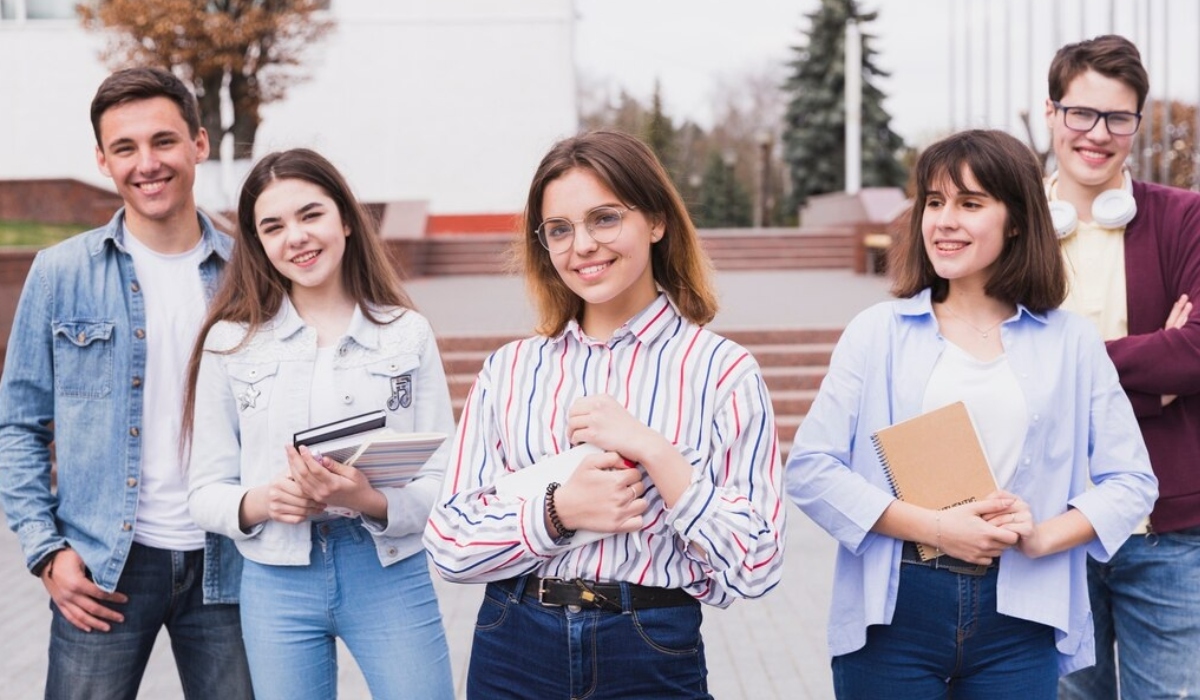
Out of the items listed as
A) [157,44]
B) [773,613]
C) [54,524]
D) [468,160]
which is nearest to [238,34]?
[157,44]

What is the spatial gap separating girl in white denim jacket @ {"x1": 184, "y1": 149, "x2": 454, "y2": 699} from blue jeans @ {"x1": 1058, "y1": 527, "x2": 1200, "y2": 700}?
1.63 meters

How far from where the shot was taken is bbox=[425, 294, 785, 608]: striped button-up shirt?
2098 millimetres

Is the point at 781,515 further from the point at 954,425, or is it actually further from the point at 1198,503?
the point at 1198,503

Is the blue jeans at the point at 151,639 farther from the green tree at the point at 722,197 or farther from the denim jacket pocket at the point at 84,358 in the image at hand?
the green tree at the point at 722,197

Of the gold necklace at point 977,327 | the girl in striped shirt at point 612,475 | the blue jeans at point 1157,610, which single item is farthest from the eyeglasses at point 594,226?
the blue jeans at point 1157,610

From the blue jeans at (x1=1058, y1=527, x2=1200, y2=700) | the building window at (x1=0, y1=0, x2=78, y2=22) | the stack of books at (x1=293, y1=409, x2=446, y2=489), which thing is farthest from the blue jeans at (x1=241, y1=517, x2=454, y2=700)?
the building window at (x1=0, y1=0, x2=78, y2=22)

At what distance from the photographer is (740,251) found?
22.0 meters

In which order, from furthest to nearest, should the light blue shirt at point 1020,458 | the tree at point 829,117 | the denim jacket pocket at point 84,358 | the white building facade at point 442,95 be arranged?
the tree at point 829,117 < the white building facade at point 442,95 < the denim jacket pocket at point 84,358 < the light blue shirt at point 1020,458

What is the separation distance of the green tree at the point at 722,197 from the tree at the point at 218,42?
1961cm

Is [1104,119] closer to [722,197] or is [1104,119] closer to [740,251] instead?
[740,251]

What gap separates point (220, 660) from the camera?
2.88 m

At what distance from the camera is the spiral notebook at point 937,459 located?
2330mm

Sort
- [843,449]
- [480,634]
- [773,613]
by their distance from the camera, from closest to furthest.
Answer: [480,634] → [843,449] → [773,613]

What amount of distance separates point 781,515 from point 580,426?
0.41 m
